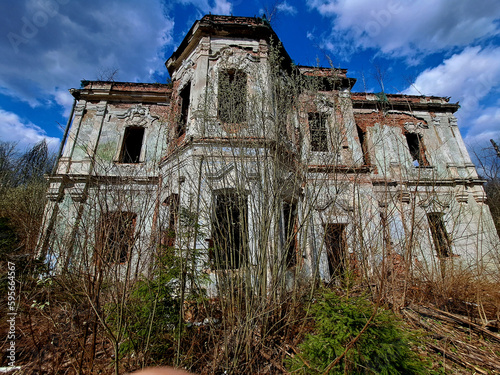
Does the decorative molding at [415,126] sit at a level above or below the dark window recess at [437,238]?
above

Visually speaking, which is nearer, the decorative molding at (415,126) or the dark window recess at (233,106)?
the dark window recess at (233,106)

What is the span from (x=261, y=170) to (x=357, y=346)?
9.33ft

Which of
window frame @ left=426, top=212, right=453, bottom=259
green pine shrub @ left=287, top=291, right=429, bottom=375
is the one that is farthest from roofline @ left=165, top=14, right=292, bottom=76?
green pine shrub @ left=287, top=291, right=429, bottom=375

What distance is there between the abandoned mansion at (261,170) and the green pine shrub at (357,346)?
3.05ft

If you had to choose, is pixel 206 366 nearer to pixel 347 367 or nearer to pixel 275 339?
pixel 275 339

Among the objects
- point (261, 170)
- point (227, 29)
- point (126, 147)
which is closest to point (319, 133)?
point (261, 170)

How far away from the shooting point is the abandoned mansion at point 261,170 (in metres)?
3.41

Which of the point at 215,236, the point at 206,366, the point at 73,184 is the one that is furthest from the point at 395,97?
the point at 73,184

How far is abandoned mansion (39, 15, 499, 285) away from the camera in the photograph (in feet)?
11.2

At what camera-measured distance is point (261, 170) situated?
4.17m

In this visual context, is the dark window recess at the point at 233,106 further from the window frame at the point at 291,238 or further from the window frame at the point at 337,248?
the window frame at the point at 337,248

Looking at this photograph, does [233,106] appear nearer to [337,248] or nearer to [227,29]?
[337,248]

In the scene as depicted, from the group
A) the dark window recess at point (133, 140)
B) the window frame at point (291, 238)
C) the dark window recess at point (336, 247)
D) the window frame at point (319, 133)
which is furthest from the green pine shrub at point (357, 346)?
the dark window recess at point (133, 140)

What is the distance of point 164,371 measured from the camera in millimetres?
1179
